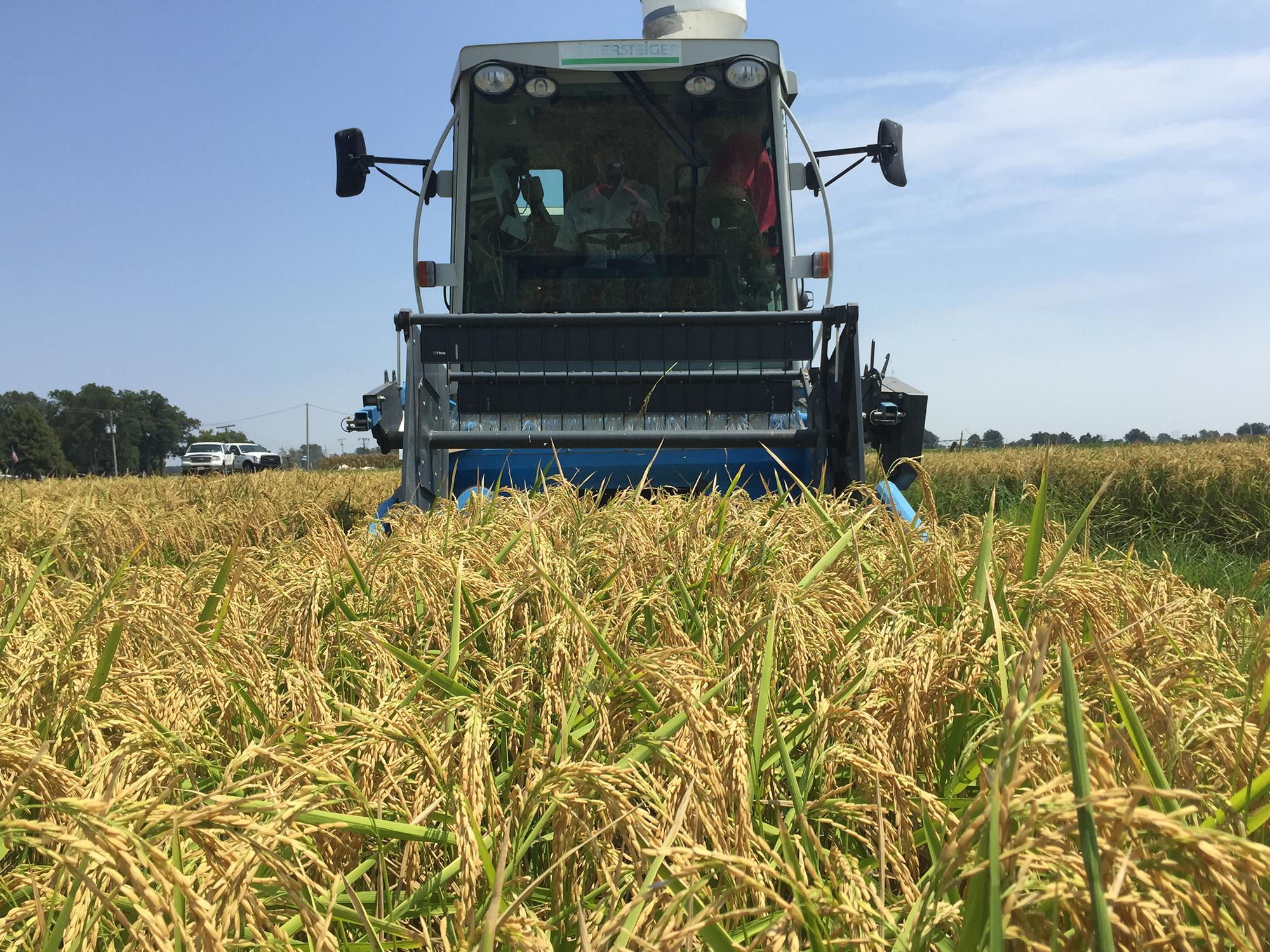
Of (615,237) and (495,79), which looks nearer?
(495,79)

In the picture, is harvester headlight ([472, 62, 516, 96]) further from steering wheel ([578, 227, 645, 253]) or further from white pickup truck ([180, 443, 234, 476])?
white pickup truck ([180, 443, 234, 476])

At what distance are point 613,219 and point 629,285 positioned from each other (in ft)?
1.59

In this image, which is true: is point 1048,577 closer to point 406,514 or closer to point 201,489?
point 406,514

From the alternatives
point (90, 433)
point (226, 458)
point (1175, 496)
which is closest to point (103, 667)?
point (1175, 496)

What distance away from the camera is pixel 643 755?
1435 mm

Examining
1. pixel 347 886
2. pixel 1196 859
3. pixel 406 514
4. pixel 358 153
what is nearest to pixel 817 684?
pixel 1196 859

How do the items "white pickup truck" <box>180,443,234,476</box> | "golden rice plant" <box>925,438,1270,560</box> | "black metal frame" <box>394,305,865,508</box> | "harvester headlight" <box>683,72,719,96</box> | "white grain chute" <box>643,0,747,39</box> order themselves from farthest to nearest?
"white pickup truck" <box>180,443,234,476</box>, "golden rice plant" <box>925,438,1270,560</box>, "white grain chute" <box>643,0,747,39</box>, "harvester headlight" <box>683,72,719,96</box>, "black metal frame" <box>394,305,865,508</box>

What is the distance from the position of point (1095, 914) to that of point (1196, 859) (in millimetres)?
203

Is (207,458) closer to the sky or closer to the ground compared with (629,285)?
closer to the ground

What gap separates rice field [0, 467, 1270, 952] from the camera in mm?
1012

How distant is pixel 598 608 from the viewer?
2.04 metres

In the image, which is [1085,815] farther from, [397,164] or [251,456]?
[251,456]

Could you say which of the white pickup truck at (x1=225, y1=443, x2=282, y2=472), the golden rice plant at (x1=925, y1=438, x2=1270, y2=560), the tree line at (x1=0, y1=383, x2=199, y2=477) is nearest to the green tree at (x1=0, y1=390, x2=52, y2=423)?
the tree line at (x1=0, y1=383, x2=199, y2=477)

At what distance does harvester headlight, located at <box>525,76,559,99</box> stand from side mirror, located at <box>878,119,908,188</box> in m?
2.29
